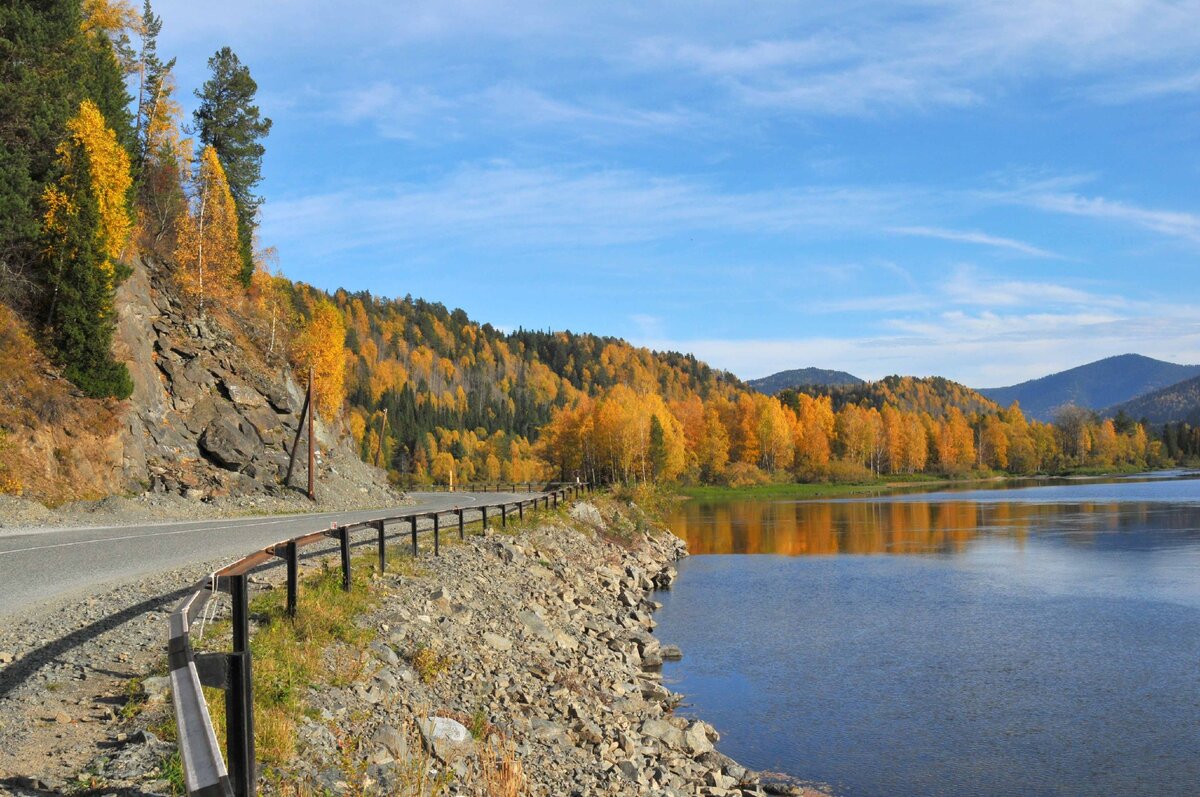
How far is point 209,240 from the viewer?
1945 inches

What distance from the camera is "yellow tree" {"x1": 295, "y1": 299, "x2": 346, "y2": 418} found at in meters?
57.4

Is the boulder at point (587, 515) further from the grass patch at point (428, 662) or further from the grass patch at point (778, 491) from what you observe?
the grass patch at point (778, 491)

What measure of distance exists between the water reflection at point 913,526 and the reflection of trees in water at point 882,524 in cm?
5

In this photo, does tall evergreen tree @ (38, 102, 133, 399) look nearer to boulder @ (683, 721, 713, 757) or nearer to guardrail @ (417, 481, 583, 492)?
boulder @ (683, 721, 713, 757)

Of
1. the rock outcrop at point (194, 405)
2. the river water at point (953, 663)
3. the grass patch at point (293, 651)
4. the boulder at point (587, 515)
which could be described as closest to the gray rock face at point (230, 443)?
the rock outcrop at point (194, 405)

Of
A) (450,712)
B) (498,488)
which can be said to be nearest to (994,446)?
(498,488)

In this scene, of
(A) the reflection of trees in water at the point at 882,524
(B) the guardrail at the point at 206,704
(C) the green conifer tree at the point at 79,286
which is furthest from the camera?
(A) the reflection of trees in water at the point at 882,524

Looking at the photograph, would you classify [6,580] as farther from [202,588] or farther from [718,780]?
[718,780]

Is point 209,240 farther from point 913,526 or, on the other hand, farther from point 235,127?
point 913,526

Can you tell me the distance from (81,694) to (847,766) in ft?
39.0

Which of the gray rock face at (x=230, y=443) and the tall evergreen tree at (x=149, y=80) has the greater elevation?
the tall evergreen tree at (x=149, y=80)

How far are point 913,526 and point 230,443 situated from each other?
42099 mm

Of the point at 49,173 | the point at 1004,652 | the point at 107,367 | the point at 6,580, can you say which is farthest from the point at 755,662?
the point at 49,173

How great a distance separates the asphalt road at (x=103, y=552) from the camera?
13.6m
